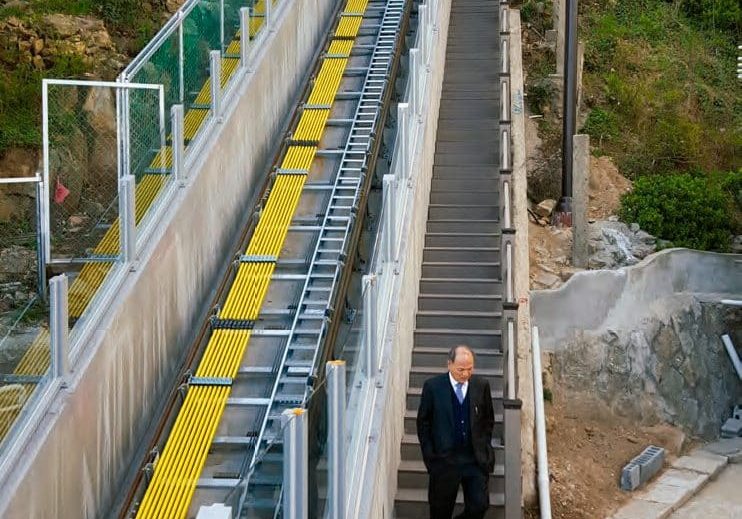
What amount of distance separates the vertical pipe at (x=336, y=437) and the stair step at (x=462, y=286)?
5.35 m

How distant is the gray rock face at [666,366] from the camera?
47.1ft

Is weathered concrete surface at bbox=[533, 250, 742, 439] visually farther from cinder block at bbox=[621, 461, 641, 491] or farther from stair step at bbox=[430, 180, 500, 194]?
cinder block at bbox=[621, 461, 641, 491]

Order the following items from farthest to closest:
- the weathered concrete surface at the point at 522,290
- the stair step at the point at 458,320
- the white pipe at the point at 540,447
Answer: the stair step at the point at 458,320 < the weathered concrete surface at the point at 522,290 < the white pipe at the point at 540,447

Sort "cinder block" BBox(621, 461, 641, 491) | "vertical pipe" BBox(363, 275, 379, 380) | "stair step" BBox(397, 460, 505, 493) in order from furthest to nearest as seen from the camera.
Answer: "cinder block" BBox(621, 461, 641, 491), "stair step" BBox(397, 460, 505, 493), "vertical pipe" BBox(363, 275, 379, 380)

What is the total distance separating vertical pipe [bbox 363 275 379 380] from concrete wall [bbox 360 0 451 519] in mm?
281

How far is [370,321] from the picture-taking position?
7.39 meters

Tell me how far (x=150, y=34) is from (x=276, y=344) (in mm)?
10192

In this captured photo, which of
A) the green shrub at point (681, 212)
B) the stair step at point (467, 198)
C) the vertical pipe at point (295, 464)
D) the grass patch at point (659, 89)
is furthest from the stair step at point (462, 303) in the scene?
the grass patch at point (659, 89)

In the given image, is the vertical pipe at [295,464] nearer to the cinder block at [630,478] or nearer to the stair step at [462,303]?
the stair step at [462,303]

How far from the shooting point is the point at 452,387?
7082mm

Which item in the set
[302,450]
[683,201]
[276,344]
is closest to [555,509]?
[276,344]

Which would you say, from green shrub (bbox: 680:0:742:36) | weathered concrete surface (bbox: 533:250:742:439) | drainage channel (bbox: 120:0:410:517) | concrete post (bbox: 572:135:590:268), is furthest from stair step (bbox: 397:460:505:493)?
green shrub (bbox: 680:0:742:36)

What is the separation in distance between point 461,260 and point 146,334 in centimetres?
419

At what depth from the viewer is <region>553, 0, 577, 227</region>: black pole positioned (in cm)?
1625
